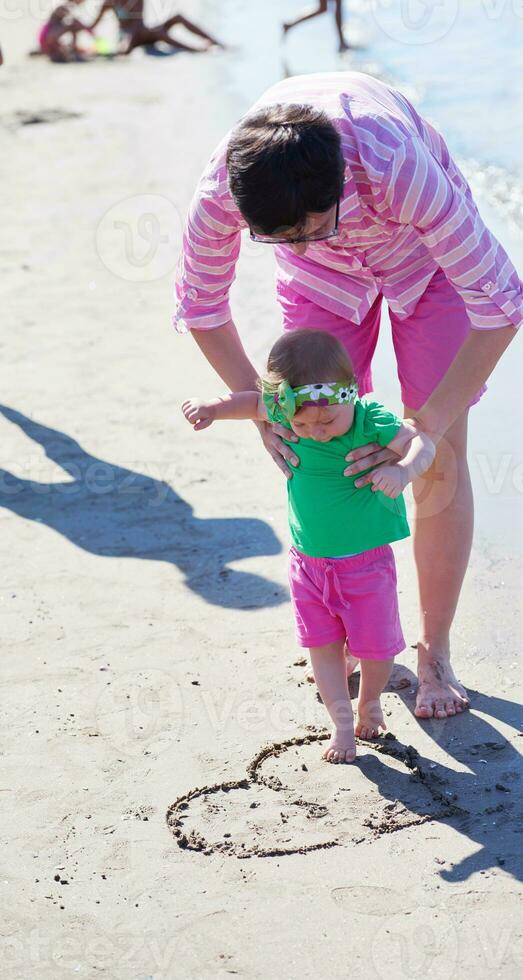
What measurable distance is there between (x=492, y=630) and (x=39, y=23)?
20507 mm

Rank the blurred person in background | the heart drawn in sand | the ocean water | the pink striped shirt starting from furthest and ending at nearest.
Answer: the blurred person in background → the ocean water → the heart drawn in sand → the pink striped shirt

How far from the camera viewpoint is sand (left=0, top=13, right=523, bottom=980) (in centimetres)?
264

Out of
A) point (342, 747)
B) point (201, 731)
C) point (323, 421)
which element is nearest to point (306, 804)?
point (342, 747)

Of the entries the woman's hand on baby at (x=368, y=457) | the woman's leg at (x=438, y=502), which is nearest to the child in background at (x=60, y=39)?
the woman's leg at (x=438, y=502)

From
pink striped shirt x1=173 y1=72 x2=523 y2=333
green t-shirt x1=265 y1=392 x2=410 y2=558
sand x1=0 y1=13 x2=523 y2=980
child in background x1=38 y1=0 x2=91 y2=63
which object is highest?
pink striped shirt x1=173 y1=72 x2=523 y2=333

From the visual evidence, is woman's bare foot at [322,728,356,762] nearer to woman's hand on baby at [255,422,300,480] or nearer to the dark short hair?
woman's hand on baby at [255,422,300,480]

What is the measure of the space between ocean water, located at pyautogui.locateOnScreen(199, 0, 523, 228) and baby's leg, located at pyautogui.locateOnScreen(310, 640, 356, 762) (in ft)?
16.7

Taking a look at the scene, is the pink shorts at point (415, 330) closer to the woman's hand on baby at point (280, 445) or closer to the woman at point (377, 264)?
the woman at point (377, 264)

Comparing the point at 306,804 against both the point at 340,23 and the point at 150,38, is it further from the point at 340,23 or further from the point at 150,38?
the point at 150,38

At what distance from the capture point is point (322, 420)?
2.93 meters

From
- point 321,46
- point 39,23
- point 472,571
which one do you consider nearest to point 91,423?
point 472,571

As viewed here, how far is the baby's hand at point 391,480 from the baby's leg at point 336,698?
554 mm

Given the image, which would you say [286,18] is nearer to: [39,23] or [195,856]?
[39,23]

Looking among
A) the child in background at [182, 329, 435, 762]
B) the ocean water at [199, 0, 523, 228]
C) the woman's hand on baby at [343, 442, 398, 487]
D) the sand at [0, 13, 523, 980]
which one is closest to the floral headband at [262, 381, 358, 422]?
the child in background at [182, 329, 435, 762]
